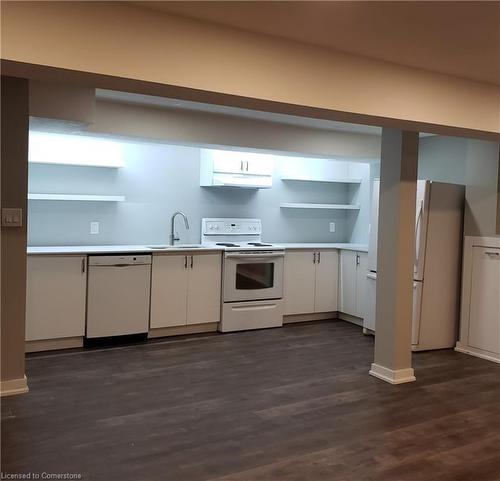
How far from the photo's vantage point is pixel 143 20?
233 centimetres

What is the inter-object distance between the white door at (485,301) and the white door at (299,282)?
5.68ft

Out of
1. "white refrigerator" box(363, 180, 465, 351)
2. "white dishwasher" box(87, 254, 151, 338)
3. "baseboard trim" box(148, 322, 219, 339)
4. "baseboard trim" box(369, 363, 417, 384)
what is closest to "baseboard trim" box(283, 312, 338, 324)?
"baseboard trim" box(148, 322, 219, 339)

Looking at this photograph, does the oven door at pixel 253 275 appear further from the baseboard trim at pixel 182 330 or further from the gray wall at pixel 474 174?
the gray wall at pixel 474 174

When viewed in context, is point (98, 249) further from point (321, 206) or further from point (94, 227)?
point (321, 206)

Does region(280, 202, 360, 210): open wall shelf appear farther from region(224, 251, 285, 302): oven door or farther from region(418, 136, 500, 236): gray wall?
region(418, 136, 500, 236): gray wall

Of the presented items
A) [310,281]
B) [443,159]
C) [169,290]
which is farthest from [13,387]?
[443,159]

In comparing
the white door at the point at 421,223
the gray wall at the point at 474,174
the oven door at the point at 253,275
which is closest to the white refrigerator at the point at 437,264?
the white door at the point at 421,223

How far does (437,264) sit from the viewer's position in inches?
193

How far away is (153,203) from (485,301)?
3395 mm

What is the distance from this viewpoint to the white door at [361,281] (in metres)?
5.77

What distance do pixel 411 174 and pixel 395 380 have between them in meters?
1.58

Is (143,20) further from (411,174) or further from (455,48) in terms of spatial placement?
(411,174)

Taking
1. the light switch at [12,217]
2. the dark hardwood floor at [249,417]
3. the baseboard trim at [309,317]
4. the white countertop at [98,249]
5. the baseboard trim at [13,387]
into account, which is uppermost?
the light switch at [12,217]

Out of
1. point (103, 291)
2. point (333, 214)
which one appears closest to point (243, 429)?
point (103, 291)
